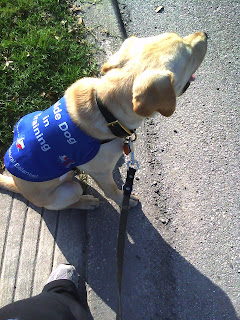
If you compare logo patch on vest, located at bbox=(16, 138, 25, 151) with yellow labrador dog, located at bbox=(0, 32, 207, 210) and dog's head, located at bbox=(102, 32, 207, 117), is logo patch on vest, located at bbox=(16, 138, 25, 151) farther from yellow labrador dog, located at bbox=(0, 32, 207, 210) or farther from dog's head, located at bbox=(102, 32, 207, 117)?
dog's head, located at bbox=(102, 32, 207, 117)

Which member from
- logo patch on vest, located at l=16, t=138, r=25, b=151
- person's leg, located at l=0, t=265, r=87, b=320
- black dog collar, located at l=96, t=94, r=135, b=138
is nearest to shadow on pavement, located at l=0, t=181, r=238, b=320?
person's leg, located at l=0, t=265, r=87, b=320

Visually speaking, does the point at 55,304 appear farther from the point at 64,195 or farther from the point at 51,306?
the point at 64,195

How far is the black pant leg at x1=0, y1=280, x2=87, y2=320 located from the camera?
2059 millimetres

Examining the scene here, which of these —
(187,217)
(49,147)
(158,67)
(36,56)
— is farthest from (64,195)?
(36,56)

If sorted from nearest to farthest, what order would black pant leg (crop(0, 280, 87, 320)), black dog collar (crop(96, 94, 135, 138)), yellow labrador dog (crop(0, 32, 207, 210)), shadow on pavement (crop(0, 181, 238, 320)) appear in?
black pant leg (crop(0, 280, 87, 320)), yellow labrador dog (crop(0, 32, 207, 210)), black dog collar (crop(96, 94, 135, 138)), shadow on pavement (crop(0, 181, 238, 320))

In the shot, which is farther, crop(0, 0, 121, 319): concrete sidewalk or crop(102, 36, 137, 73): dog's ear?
crop(0, 0, 121, 319): concrete sidewalk

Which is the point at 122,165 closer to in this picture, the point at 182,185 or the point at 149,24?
the point at 182,185

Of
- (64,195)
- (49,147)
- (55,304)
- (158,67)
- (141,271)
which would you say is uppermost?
(158,67)

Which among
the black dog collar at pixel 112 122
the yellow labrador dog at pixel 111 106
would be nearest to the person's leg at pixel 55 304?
the yellow labrador dog at pixel 111 106

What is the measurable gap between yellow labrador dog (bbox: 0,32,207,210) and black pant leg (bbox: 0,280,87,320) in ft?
2.63

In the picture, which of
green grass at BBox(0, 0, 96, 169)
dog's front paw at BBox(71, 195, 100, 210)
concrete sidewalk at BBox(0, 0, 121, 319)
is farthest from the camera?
green grass at BBox(0, 0, 96, 169)

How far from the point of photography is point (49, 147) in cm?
252

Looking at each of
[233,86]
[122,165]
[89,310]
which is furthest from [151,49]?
[89,310]

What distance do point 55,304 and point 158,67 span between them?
1929 mm
